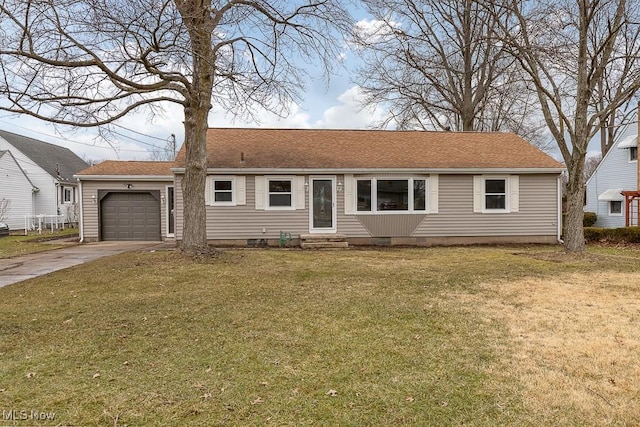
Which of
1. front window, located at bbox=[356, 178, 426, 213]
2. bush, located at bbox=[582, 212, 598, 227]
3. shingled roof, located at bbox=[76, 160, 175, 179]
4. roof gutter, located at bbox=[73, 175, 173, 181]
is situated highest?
shingled roof, located at bbox=[76, 160, 175, 179]

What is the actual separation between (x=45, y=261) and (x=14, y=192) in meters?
15.5

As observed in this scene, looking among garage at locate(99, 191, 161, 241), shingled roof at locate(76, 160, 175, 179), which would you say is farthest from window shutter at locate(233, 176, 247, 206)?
garage at locate(99, 191, 161, 241)

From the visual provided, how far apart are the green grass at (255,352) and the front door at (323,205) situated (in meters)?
5.78

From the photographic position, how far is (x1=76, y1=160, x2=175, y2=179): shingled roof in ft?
49.9

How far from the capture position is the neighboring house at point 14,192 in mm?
21312

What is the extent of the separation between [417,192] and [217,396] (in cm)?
1153

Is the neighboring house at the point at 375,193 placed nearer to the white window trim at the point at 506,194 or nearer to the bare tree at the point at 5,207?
the white window trim at the point at 506,194

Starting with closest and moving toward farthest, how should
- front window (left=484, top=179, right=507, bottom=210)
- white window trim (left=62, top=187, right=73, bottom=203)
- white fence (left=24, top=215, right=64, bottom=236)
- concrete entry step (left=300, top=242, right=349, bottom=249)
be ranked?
1. concrete entry step (left=300, top=242, right=349, bottom=249)
2. front window (left=484, top=179, right=507, bottom=210)
3. white fence (left=24, top=215, right=64, bottom=236)
4. white window trim (left=62, top=187, right=73, bottom=203)

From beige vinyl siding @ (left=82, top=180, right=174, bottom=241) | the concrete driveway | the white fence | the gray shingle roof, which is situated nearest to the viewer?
the concrete driveway

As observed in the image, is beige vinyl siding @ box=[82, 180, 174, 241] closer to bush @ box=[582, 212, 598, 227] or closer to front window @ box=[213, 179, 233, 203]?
front window @ box=[213, 179, 233, 203]

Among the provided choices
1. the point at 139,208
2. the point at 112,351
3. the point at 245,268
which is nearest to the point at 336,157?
the point at 245,268

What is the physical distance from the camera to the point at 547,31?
10680 millimetres

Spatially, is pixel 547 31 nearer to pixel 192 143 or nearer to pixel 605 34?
pixel 605 34

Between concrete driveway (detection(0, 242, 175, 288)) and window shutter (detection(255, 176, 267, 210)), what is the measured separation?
4507 millimetres
